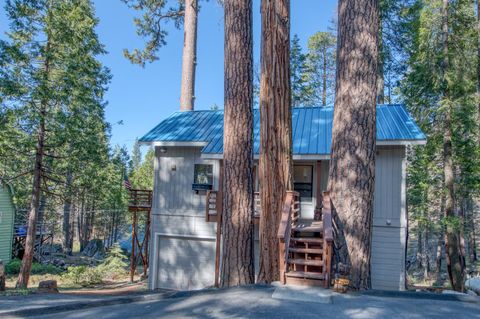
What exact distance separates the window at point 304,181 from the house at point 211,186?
0.09ft

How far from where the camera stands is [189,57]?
14.2 m

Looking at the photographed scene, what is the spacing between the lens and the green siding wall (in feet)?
58.6

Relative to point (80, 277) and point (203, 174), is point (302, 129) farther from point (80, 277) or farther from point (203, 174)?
point (80, 277)

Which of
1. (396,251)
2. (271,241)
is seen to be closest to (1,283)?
(271,241)

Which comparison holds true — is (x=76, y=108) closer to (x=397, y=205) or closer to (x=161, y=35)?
(x=161, y=35)

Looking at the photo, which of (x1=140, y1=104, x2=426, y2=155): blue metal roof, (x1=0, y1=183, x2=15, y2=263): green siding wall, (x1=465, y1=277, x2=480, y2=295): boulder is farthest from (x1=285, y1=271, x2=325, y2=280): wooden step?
(x1=0, y1=183, x2=15, y2=263): green siding wall

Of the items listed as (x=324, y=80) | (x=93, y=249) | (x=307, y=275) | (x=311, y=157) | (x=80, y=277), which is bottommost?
(x=93, y=249)

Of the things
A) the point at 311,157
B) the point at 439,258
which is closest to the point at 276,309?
the point at 311,157

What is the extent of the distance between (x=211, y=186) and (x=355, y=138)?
652cm

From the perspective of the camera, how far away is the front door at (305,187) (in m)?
10.1

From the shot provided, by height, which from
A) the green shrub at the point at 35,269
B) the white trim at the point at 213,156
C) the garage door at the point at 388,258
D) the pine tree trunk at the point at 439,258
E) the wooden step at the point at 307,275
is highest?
the white trim at the point at 213,156

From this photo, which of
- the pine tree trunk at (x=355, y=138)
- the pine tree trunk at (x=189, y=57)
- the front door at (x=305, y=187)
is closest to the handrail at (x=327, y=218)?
the pine tree trunk at (x=355, y=138)

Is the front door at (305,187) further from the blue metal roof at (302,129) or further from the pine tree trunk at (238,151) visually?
the pine tree trunk at (238,151)

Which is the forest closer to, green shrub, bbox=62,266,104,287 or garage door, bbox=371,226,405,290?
green shrub, bbox=62,266,104,287
